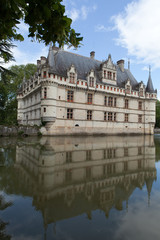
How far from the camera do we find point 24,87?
33562mm

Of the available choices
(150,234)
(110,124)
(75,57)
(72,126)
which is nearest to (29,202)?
(150,234)

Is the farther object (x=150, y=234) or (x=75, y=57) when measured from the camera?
(x=75, y=57)

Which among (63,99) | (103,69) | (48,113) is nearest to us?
(48,113)

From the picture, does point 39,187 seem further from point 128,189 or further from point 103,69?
point 103,69

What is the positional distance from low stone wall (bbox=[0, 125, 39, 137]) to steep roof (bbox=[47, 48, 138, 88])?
8.10m

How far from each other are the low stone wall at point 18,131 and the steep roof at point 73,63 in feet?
26.6

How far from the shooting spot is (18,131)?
61.3 ft

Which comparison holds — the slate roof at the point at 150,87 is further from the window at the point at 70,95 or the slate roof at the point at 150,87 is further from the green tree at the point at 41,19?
the green tree at the point at 41,19

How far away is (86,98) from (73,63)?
20.4ft

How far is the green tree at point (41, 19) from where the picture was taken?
261 cm

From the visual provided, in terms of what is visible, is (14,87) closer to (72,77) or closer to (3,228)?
(72,77)

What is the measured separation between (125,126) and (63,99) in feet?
41.3

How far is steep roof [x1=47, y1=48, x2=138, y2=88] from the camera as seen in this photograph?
22.5m

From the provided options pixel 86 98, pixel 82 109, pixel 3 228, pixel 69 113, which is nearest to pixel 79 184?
pixel 3 228
